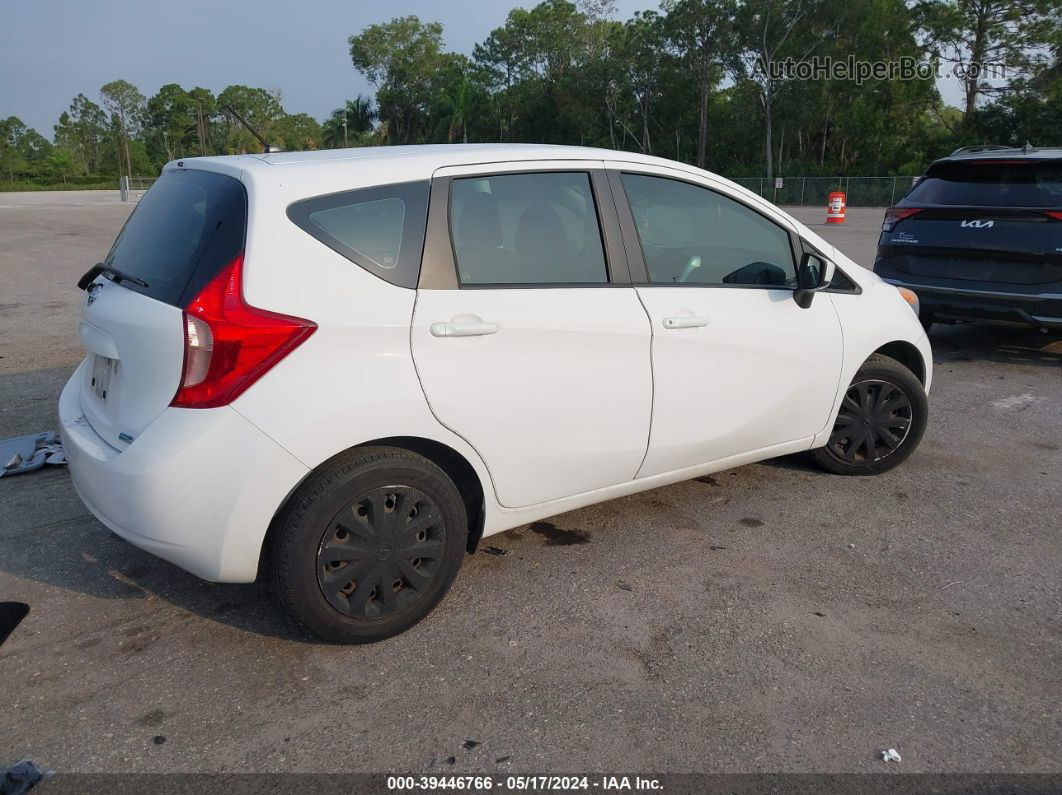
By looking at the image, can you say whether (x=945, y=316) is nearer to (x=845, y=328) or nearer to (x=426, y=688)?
(x=845, y=328)

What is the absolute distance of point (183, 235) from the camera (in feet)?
9.93

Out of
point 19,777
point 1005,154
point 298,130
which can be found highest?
point 298,130

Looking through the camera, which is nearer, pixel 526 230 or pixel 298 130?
pixel 526 230

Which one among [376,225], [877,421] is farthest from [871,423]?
[376,225]

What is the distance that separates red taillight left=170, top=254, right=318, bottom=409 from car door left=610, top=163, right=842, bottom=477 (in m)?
1.56

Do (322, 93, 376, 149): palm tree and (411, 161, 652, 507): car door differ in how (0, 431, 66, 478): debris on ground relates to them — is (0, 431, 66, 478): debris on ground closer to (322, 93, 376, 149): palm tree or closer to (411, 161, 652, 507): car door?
(411, 161, 652, 507): car door

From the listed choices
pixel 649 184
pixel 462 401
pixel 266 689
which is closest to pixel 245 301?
pixel 462 401

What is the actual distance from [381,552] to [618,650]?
0.91 metres

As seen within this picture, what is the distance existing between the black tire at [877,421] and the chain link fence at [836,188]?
36790 millimetres

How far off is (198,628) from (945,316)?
6.53 meters

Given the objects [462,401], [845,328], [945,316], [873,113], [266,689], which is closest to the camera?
[266,689]

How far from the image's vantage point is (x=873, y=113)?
52.3 m

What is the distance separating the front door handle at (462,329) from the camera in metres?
3.00

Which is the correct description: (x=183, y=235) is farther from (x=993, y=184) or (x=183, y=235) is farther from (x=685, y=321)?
(x=993, y=184)
